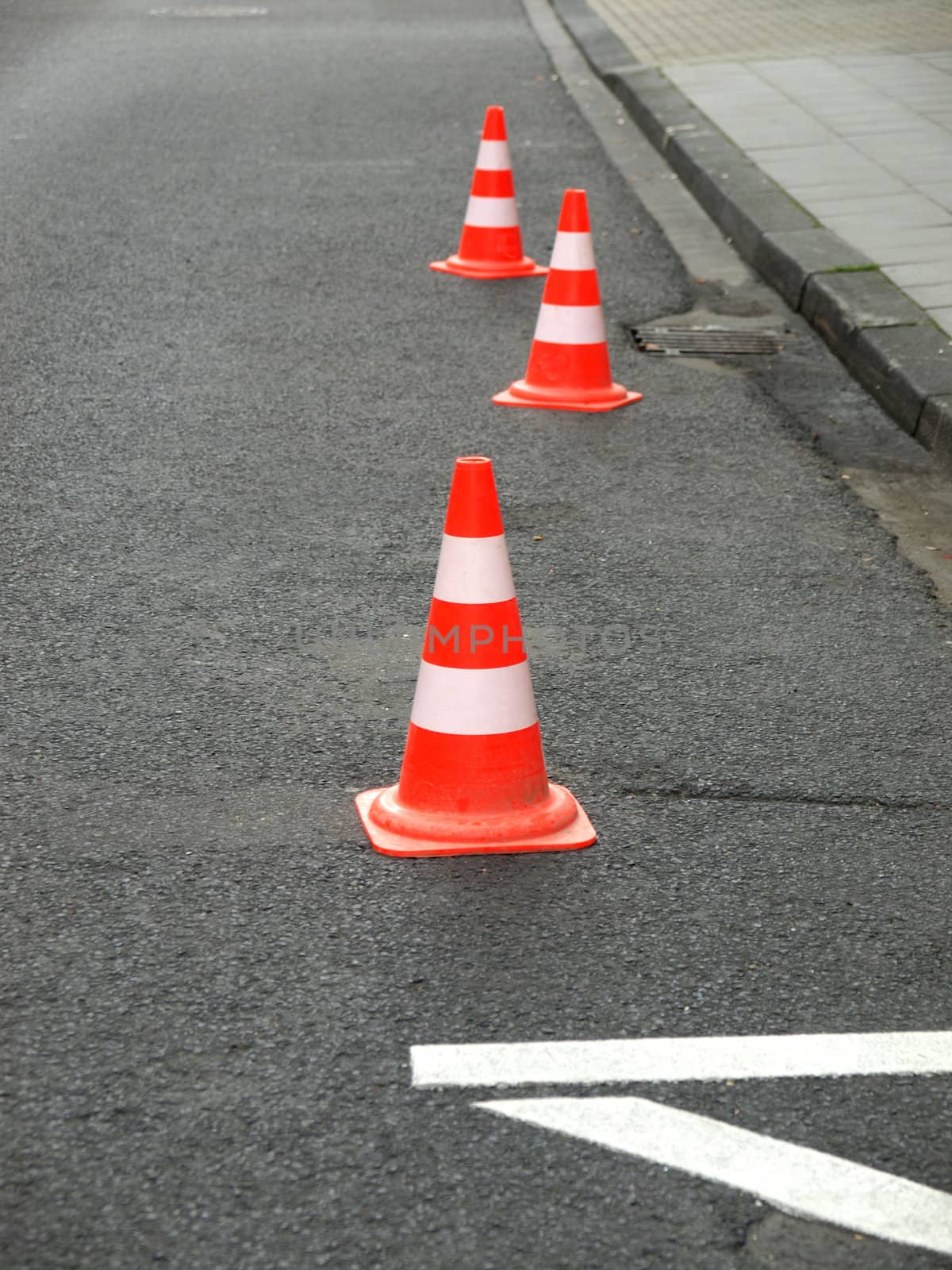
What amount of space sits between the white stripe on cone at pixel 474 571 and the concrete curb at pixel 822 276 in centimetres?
276

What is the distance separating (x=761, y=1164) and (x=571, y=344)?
421 centimetres

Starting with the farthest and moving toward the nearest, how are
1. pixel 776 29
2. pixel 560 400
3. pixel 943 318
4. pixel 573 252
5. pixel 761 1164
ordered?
pixel 776 29 < pixel 943 318 < pixel 573 252 < pixel 560 400 < pixel 761 1164

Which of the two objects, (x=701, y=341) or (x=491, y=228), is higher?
(x=491, y=228)

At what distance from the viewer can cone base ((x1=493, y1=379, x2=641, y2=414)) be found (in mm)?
6109

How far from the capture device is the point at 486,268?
25.8 ft

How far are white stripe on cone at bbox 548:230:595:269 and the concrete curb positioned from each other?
3.75ft

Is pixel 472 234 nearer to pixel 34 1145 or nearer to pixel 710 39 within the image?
pixel 34 1145

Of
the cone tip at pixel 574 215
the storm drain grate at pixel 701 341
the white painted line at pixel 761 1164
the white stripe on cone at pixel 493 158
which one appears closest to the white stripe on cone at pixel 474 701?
the white painted line at pixel 761 1164

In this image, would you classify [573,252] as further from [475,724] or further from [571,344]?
[475,724]

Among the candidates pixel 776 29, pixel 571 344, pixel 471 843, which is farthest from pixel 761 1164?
pixel 776 29

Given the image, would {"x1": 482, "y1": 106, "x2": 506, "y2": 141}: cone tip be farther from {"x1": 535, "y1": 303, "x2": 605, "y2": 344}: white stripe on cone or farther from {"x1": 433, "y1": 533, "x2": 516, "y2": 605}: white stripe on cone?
{"x1": 433, "y1": 533, "x2": 516, "y2": 605}: white stripe on cone

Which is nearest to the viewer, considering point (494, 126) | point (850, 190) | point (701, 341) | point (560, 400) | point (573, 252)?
point (560, 400)

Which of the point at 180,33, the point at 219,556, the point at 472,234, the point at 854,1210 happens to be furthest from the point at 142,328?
the point at 180,33

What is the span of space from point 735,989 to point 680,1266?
26.2 inches
